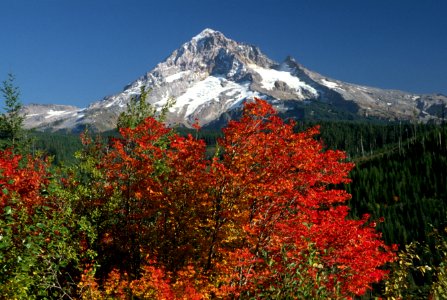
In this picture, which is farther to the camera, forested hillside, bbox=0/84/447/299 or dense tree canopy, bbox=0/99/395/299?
dense tree canopy, bbox=0/99/395/299

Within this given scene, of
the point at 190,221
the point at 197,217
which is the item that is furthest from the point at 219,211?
the point at 190,221

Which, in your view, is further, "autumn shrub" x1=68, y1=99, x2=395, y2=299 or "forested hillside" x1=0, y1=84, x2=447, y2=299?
"autumn shrub" x1=68, y1=99, x2=395, y2=299

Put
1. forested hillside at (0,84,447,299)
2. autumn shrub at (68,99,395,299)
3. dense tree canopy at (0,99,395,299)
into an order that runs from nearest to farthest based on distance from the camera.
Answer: forested hillside at (0,84,447,299), dense tree canopy at (0,99,395,299), autumn shrub at (68,99,395,299)

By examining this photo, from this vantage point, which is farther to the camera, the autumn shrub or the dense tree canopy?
the autumn shrub

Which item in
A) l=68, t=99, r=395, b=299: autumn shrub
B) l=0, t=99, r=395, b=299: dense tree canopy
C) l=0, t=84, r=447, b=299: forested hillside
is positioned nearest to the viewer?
l=0, t=84, r=447, b=299: forested hillside

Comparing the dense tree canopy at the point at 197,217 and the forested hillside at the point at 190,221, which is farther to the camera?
the dense tree canopy at the point at 197,217

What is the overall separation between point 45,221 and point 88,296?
6.41 m

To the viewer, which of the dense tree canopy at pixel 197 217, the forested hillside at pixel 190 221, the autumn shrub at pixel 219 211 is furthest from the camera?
the autumn shrub at pixel 219 211

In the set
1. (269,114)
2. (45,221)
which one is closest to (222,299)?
(45,221)

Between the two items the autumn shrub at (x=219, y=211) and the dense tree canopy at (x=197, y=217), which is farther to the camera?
the autumn shrub at (x=219, y=211)

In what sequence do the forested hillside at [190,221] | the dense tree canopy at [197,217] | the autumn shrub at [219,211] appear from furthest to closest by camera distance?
the autumn shrub at [219,211] < the dense tree canopy at [197,217] < the forested hillside at [190,221]

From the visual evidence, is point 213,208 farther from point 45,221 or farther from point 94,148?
point 94,148

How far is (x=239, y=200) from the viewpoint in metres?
21.6

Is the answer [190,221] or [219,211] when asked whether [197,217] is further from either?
[219,211]
